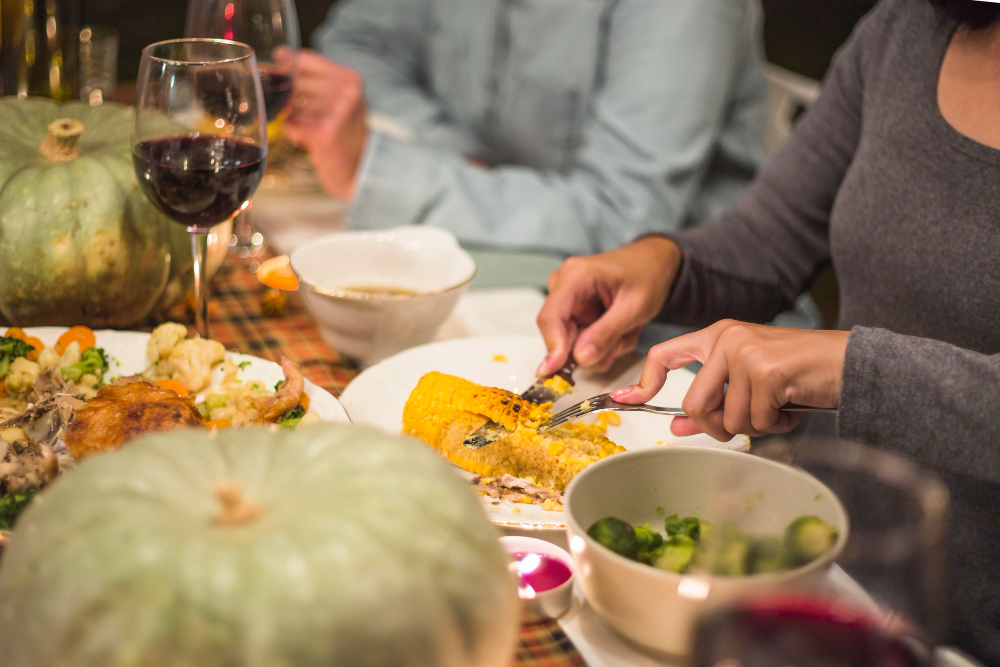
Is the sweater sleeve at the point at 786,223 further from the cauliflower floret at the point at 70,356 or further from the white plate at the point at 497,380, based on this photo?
the cauliflower floret at the point at 70,356

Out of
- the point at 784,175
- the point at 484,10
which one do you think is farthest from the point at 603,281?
the point at 484,10

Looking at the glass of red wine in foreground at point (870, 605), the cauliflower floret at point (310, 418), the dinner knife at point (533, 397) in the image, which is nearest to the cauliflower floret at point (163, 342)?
the cauliflower floret at point (310, 418)

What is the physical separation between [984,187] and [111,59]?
1737mm

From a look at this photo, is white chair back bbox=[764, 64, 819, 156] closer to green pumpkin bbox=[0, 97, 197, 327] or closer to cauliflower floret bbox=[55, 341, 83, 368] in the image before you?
green pumpkin bbox=[0, 97, 197, 327]

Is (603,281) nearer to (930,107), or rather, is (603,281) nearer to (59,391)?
(930,107)

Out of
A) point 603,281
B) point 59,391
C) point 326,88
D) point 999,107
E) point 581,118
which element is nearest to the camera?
point 59,391

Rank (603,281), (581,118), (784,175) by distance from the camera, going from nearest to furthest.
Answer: (603,281) < (784,175) < (581,118)

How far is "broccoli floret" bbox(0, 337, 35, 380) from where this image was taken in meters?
0.83

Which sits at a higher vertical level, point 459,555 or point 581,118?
point 459,555

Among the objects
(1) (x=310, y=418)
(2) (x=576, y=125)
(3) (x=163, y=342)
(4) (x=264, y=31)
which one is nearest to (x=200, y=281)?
(3) (x=163, y=342)

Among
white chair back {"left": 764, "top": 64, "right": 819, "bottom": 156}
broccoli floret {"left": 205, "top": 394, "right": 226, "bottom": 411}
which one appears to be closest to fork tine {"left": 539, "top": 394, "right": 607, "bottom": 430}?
broccoli floret {"left": 205, "top": 394, "right": 226, "bottom": 411}

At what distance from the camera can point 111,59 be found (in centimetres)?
180

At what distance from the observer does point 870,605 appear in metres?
0.38

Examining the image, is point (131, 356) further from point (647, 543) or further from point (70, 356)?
point (647, 543)
